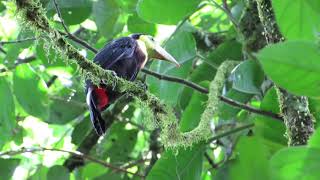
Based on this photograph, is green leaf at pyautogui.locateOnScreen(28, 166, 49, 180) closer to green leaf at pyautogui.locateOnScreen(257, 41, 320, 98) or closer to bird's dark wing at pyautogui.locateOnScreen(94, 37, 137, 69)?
bird's dark wing at pyautogui.locateOnScreen(94, 37, 137, 69)

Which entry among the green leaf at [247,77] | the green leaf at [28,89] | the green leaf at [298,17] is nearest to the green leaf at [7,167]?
the green leaf at [28,89]

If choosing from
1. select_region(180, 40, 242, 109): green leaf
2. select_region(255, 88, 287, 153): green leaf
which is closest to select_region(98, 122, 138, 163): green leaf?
select_region(180, 40, 242, 109): green leaf

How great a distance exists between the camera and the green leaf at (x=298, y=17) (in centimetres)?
96

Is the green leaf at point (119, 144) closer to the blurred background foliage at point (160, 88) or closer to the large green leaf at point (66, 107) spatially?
the blurred background foliage at point (160, 88)

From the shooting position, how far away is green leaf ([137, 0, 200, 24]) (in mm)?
1714

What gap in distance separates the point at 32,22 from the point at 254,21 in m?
1.47

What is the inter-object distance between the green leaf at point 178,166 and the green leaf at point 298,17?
32.3 inches

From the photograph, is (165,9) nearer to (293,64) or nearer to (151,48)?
(151,48)

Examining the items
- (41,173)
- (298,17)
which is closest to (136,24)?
(41,173)

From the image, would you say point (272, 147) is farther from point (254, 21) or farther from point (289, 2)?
point (254, 21)

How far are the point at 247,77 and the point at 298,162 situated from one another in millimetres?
1152

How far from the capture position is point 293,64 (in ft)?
2.32

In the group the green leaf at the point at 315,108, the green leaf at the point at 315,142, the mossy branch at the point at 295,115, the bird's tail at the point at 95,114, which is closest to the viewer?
the green leaf at the point at 315,142

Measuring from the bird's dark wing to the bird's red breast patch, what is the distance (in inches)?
5.5
